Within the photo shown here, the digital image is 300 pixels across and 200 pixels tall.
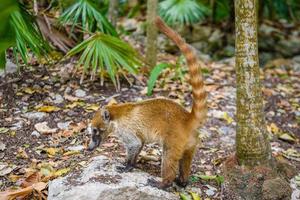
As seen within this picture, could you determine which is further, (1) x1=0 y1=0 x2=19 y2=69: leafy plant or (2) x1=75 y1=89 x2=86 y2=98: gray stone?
(2) x1=75 y1=89 x2=86 y2=98: gray stone

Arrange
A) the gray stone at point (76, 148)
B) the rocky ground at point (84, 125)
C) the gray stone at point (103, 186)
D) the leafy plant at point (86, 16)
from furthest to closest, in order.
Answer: the leafy plant at point (86, 16) < the gray stone at point (76, 148) < the rocky ground at point (84, 125) < the gray stone at point (103, 186)

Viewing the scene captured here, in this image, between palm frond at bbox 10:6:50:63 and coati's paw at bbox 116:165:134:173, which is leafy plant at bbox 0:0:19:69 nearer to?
coati's paw at bbox 116:165:134:173

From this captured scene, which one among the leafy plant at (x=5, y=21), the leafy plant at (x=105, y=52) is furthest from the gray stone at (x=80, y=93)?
the leafy plant at (x=5, y=21)

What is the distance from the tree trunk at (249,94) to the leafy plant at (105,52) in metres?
2.23

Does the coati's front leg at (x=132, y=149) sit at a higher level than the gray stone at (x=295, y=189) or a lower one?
higher

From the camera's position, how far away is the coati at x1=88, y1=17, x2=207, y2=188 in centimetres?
334

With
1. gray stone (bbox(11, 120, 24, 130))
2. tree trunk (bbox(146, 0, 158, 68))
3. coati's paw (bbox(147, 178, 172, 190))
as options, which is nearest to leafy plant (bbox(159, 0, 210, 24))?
tree trunk (bbox(146, 0, 158, 68))

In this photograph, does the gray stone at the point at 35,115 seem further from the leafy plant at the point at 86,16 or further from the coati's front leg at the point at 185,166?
the coati's front leg at the point at 185,166

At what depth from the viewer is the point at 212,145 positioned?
4855 mm

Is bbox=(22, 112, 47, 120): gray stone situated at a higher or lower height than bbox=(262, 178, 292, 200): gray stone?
higher

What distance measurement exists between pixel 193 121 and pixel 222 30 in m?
7.10

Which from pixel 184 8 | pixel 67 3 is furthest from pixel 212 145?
pixel 184 8

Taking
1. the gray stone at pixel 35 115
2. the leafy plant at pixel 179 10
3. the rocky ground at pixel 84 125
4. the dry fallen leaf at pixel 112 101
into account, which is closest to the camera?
the rocky ground at pixel 84 125

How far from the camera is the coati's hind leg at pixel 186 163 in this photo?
345 centimetres
